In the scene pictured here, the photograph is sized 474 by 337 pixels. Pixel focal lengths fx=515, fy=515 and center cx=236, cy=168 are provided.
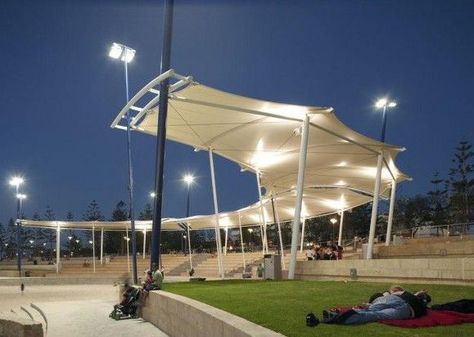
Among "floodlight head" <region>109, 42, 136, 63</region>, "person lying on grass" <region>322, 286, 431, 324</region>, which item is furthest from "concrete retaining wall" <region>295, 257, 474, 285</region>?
"floodlight head" <region>109, 42, 136, 63</region>

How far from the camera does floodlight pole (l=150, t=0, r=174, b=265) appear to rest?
17.2m

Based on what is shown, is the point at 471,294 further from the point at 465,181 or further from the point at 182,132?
the point at 465,181

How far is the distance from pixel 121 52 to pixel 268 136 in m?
7.86

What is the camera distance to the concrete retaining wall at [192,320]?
5.65 metres

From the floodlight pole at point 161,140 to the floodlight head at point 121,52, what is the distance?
4.70 meters

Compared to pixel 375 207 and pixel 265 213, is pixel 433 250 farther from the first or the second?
pixel 265 213

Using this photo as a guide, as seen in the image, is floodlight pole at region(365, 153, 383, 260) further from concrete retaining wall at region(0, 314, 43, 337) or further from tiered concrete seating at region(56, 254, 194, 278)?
tiered concrete seating at region(56, 254, 194, 278)

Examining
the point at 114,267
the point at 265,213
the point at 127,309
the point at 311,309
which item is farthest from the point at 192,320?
the point at 114,267

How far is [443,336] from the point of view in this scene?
527 centimetres

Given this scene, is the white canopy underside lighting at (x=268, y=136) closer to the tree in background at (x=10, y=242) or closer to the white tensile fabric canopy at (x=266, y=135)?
the white tensile fabric canopy at (x=266, y=135)

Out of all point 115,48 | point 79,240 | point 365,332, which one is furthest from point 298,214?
point 79,240

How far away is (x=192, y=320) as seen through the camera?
823 centimetres

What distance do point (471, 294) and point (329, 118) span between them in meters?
11.1

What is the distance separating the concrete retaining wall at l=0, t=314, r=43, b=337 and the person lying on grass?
4402mm
